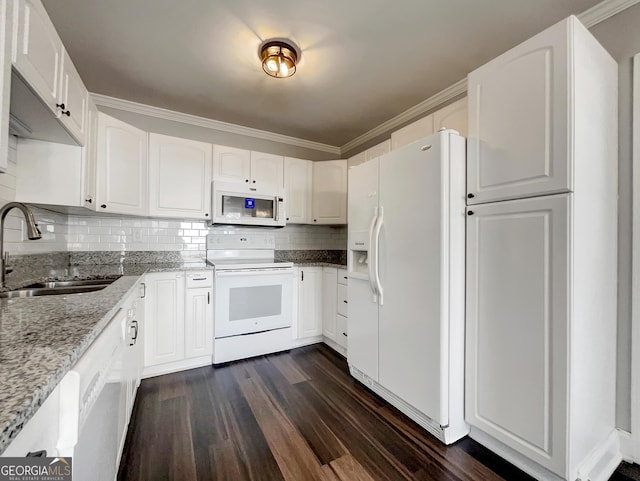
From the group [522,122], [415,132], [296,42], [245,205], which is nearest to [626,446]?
[522,122]

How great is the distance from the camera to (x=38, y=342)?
2.12ft

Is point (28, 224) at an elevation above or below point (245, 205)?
below

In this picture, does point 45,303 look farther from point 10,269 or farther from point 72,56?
point 72,56

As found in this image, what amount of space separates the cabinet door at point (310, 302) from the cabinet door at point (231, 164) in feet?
4.06

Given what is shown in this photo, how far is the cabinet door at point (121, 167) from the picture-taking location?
220 cm

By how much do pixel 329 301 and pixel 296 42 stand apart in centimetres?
236

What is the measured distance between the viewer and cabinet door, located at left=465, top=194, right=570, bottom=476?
1.24 m

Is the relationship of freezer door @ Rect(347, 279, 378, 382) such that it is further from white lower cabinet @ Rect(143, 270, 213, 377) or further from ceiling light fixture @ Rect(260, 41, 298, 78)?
ceiling light fixture @ Rect(260, 41, 298, 78)

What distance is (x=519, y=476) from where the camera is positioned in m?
1.36

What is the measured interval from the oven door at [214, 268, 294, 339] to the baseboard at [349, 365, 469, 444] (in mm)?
1113

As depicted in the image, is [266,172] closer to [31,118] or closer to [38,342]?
[31,118]

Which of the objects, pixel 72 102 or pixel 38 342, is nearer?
pixel 38 342

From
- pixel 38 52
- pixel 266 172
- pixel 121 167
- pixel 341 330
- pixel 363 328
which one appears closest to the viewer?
pixel 38 52

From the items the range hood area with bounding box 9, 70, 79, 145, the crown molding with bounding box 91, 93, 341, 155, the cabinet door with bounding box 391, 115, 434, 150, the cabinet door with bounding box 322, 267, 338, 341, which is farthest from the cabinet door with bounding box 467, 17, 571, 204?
the crown molding with bounding box 91, 93, 341, 155
